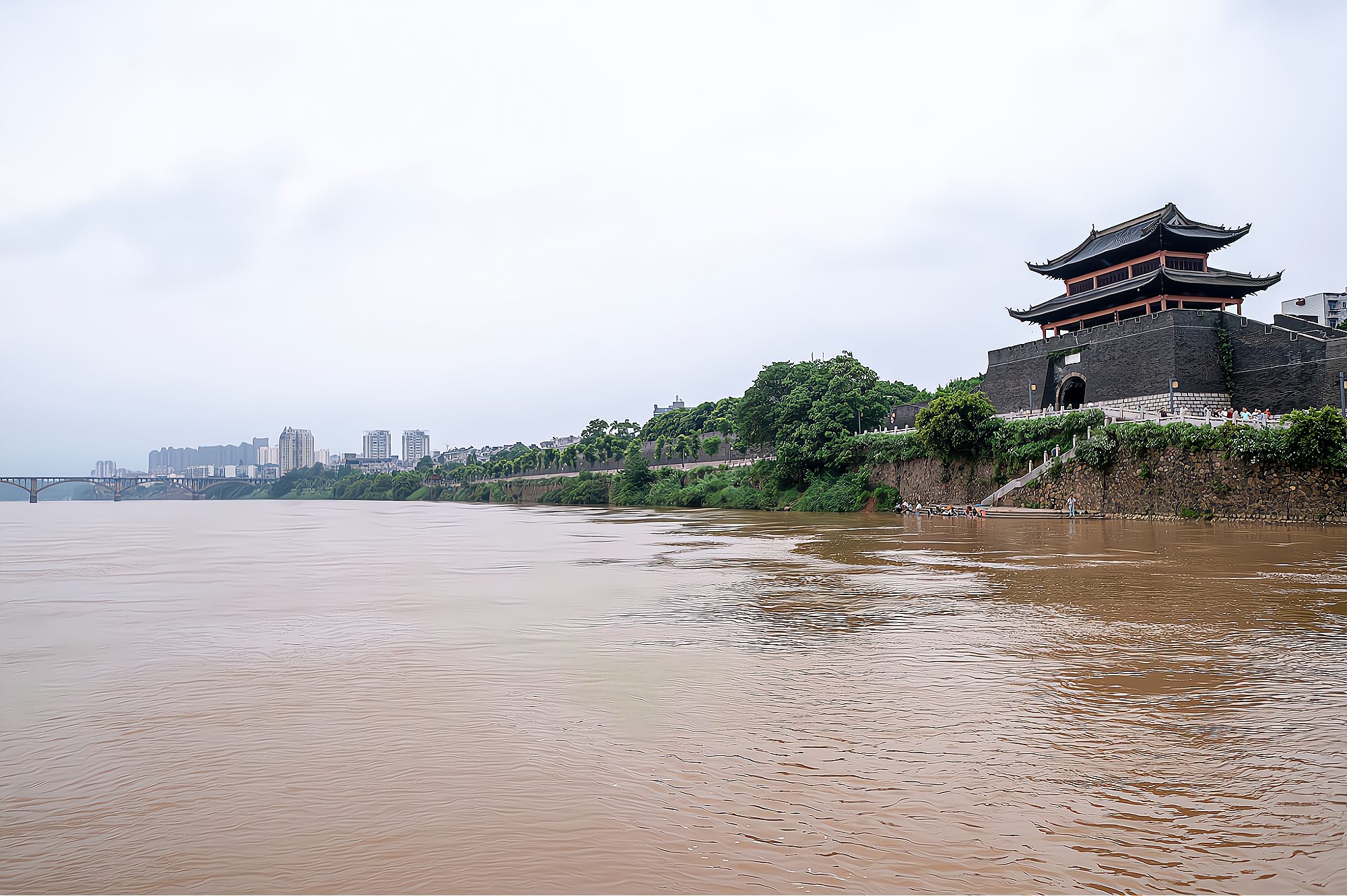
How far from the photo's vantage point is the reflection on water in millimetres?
4258

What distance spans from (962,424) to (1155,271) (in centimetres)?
1312

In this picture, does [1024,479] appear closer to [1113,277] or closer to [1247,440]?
[1247,440]

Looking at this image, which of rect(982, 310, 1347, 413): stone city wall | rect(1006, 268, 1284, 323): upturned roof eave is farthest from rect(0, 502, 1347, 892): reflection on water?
rect(1006, 268, 1284, 323): upturned roof eave

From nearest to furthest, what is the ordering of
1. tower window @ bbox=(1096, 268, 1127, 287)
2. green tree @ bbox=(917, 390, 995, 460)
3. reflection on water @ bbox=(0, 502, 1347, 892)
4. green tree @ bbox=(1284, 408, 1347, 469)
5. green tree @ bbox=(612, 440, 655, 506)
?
reflection on water @ bbox=(0, 502, 1347, 892)
green tree @ bbox=(1284, 408, 1347, 469)
green tree @ bbox=(917, 390, 995, 460)
tower window @ bbox=(1096, 268, 1127, 287)
green tree @ bbox=(612, 440, 655, 506)

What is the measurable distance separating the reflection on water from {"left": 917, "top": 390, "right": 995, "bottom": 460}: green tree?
26586 mm

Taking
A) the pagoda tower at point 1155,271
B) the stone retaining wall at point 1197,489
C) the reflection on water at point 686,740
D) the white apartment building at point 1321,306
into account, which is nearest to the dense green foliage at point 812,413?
the pagoda tower at point 1155,271

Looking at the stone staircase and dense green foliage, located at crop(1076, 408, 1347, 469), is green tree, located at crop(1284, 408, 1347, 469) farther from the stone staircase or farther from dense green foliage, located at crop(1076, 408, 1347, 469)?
the stone staircase

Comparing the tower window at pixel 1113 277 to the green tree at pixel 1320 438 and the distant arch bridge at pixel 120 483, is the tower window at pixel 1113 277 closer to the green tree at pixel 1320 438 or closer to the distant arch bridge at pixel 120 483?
the green tree at pixel 1320 438

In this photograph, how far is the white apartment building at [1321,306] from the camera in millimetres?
81938

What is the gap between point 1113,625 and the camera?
10.5m

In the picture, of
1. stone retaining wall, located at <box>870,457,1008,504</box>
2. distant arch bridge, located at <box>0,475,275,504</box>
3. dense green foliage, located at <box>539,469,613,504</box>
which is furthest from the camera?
distant arch bridge, located at <box>0,475,275,504</box>

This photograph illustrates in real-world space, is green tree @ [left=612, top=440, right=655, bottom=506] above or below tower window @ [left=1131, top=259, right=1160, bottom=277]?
below

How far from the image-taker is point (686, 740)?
20.4 ft

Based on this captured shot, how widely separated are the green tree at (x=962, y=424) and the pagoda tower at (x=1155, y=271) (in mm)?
10903
